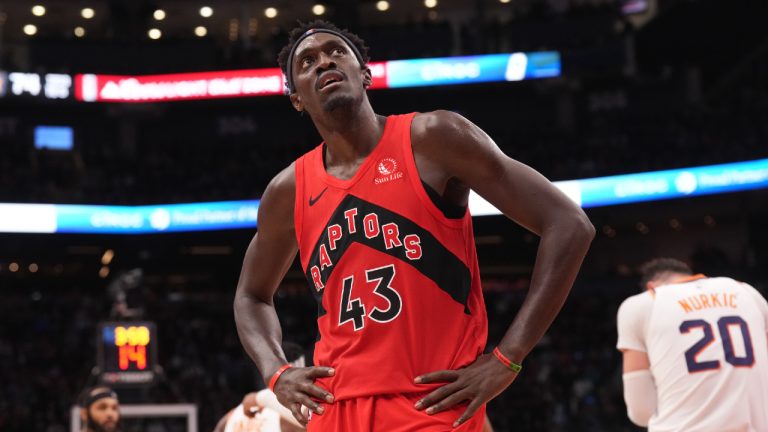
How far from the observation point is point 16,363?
20.0 meters

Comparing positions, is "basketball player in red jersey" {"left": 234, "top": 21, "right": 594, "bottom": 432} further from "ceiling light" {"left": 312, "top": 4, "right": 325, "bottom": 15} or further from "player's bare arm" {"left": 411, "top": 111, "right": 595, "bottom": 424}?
"ceiling light" {"left": 312, "top": 4, "right": 325, "bottom": 15}

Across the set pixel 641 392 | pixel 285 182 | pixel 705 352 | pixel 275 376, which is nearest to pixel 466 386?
pixel 275 376

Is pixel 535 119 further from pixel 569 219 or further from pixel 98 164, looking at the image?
pixel 569 219

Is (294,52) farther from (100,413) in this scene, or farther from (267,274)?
(100,413)

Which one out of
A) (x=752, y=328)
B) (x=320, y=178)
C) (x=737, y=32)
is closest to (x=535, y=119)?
(x=737, y=32)

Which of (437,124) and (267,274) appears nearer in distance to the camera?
(437,124)

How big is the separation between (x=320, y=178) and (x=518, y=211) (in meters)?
0.58

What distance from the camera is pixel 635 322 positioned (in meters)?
4.87

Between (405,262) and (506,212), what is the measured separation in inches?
12.5

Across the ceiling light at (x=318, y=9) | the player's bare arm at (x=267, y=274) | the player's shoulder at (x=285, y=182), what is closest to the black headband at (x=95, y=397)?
the player's bare arm at (x=267, y=274)

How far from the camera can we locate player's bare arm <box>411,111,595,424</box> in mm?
2508

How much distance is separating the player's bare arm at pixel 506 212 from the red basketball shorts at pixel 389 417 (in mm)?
29

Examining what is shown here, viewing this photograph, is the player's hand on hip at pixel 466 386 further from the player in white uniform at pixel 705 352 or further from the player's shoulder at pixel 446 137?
the player in white uniform at pixel 705 352

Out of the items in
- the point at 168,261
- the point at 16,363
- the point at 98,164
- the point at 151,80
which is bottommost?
the point at 16,363
